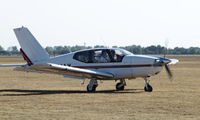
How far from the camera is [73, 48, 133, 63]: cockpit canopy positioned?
62.0 ft

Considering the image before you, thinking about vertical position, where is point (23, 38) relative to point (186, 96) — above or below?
above

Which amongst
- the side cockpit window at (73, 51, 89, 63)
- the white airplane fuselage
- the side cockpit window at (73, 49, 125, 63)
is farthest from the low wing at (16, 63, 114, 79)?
the side cockpit window at (73, 51, 89, 63)

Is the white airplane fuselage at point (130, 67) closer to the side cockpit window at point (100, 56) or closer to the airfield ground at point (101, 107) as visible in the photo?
the side cockpit window at point (100, 56)

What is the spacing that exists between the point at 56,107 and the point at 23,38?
7527 mm

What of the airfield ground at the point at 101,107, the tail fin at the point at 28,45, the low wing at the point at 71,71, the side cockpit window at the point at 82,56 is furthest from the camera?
the tail fin at the point at 28,45

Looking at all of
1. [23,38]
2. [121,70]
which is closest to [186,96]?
[121,70]

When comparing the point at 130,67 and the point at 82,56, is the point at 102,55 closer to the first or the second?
the point at 82,56

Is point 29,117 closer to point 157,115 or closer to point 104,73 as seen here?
point 157,115

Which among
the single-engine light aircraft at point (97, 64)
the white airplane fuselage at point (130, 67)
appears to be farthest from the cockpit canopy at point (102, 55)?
the white airplane fuselage at point (130, 67)

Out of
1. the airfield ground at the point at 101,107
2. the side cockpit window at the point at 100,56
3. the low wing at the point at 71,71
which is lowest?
the airfield ground at the point at 101,107

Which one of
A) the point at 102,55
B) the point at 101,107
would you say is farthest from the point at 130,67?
the point at 101,107

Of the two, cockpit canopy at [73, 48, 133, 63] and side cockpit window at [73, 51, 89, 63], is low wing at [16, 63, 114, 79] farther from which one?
side cockpit window at [73, 51, 89, 63]

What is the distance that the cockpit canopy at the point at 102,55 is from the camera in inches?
744

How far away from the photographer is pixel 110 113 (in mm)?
11875
